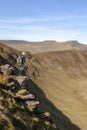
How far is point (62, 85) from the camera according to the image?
265 ft

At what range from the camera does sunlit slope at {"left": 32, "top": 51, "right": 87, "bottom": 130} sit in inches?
2290

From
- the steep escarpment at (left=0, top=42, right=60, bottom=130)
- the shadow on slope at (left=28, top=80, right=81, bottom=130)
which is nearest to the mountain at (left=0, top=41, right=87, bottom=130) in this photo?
the shadow on slope at (left=28, top=80, right=81, bottom=130)

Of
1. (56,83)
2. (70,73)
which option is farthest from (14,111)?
(70,73)

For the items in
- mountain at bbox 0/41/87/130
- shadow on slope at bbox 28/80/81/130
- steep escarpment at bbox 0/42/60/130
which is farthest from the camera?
mountain at bbox 0/41/87/130

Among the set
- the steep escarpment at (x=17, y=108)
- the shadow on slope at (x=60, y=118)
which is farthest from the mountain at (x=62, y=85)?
the steep escarpment at (x=17, y=108)

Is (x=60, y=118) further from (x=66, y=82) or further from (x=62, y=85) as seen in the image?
(x=66, y=82)

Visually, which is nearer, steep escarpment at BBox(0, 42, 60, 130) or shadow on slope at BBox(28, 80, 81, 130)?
steep escarpment at BBox(0, 42, 60, 130)

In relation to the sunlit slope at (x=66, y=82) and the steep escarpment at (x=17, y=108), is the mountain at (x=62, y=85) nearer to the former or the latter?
the sunlit slope at (x=66, y=82)

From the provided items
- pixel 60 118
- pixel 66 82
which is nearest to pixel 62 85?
pixel 66 82

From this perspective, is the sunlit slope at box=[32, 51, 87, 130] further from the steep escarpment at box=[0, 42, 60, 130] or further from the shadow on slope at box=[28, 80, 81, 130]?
the steep escarpment at box=[0, 42, 60, 130]

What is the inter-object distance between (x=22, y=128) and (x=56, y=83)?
60182 mm

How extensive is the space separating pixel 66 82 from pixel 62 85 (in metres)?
5.59

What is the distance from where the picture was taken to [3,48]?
81.7 meters

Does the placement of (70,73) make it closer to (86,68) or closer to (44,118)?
(86,68)
